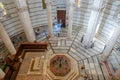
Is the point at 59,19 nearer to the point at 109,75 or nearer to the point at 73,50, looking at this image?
the point at 73,50

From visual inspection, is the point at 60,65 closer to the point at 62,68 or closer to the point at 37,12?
the point at 62,68

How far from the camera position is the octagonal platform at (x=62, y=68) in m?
15.1

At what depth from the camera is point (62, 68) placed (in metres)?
15.6

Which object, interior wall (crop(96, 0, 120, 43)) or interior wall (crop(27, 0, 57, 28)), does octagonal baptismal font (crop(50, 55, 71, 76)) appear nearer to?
interior wall (crop(96, 0, 120, 43))

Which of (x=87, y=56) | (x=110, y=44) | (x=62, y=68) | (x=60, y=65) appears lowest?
(x=62, y=68)

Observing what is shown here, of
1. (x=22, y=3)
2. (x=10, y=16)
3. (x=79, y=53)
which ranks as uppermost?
(x=22, y=3)

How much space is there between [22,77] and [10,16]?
44.1 feet

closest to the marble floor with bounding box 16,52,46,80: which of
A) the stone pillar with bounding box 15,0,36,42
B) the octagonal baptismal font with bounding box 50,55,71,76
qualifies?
the octagonal baptismal font with bounding box 50,55,71,76

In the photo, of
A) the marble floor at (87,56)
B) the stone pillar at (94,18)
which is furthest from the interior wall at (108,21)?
the stone pillar at (94,18)

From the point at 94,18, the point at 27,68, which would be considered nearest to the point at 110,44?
the point at 94,18

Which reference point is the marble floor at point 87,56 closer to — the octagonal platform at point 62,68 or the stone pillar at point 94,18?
the octagonal platform at point 62,68

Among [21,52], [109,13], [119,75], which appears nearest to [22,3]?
[21,52]

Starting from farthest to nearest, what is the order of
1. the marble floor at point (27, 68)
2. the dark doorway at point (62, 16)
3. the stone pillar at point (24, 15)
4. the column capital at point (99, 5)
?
the dark doorway at point (62, 16) → the column capital at point (99, 5) → the stone pillar at point (24, 15) → the marble floor at point (27, 68)

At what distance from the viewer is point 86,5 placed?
753 inches
